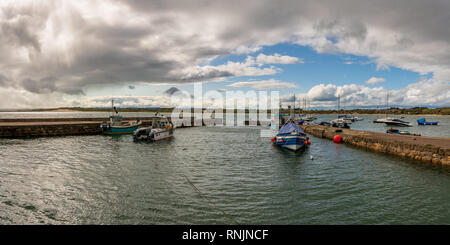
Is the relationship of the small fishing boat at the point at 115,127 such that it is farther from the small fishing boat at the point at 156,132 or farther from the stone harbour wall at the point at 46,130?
the small fishing boat at the point at 156,132

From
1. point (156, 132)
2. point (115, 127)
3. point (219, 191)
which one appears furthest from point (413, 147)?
point (115, 127)

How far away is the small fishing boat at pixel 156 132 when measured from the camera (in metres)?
39.8

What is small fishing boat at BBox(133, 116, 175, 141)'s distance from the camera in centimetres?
3984

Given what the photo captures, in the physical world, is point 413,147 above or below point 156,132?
below

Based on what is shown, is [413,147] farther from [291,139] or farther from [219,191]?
[219,191]

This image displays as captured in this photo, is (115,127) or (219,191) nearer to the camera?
(219,191)

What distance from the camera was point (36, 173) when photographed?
19.0 meters

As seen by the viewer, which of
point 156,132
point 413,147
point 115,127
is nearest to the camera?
point 413,147

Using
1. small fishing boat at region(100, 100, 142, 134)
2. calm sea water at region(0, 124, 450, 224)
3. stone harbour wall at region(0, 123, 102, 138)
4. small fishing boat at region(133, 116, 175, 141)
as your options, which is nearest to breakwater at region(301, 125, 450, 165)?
calm sea water at region(0, 124, 450, 224)

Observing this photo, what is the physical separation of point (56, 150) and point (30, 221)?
22654 mm

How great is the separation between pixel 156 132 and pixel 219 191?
27.9 meters

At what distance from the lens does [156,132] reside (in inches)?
1581

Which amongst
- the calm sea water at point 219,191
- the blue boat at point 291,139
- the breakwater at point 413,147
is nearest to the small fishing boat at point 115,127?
the calm sea water at point 219,191
